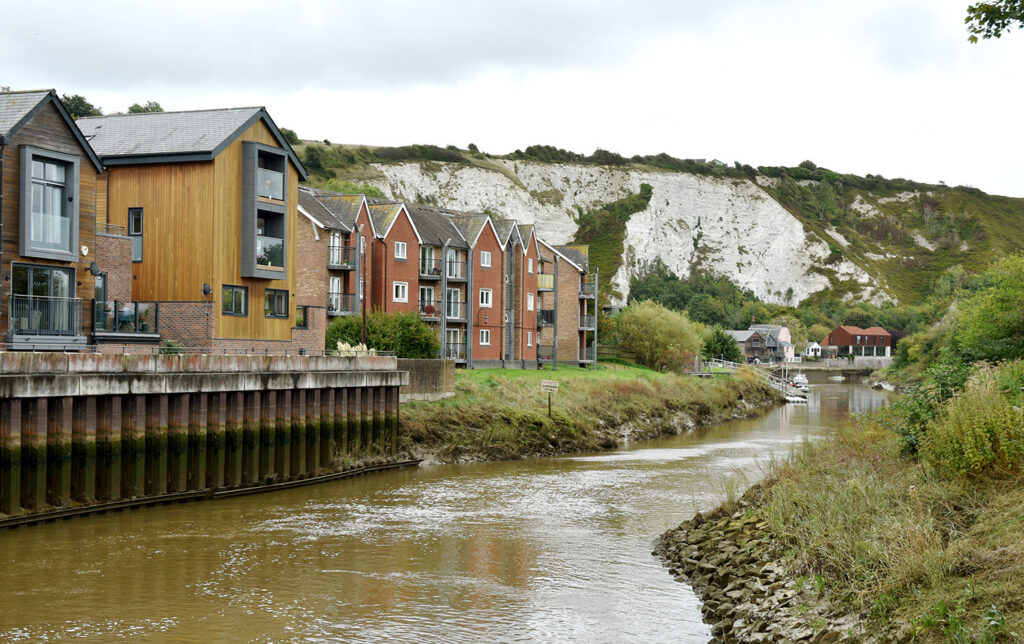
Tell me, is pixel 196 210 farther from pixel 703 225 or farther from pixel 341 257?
pixel 703 225

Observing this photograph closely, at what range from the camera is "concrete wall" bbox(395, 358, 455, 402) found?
4034cm

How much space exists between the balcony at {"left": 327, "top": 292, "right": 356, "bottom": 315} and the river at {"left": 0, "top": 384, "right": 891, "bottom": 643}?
24.6 metres

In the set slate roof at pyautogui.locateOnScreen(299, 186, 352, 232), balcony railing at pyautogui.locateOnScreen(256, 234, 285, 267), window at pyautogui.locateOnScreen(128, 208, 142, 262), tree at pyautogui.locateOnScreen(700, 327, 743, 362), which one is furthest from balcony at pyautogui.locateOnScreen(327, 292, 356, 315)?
tree at pyautogui.locateOnScreen(700, 327, 743, 362)

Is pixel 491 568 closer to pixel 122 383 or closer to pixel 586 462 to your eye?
pixel 122 383

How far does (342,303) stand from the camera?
54938 millimetres

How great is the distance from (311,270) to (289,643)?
3825 cm

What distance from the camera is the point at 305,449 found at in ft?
104

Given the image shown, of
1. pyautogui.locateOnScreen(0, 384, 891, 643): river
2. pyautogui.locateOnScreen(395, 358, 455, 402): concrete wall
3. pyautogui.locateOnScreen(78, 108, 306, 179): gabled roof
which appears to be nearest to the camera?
pyautogui.locateOnScreen(0, 384, 891, 643): river

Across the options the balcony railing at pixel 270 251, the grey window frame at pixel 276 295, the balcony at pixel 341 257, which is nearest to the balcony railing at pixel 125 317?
the balcony railing at pixel 270 251

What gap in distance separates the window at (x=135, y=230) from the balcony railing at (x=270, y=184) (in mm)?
4390

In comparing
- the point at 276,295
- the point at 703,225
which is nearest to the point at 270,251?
the point at 276,295

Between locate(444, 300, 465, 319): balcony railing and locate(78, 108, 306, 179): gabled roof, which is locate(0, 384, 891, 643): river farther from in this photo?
locate(444, 300, 465, 319): balcony railing

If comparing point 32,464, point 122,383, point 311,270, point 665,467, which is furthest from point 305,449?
point 311,270

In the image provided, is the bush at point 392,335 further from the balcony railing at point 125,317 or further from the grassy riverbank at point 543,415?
the balcony railing at point 125,317
